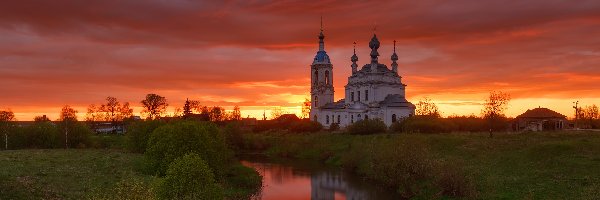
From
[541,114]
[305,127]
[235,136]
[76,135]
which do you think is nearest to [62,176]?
[76,135]

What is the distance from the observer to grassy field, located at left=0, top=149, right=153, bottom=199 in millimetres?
39688

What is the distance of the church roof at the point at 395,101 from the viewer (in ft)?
380

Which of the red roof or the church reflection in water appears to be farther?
the red roof

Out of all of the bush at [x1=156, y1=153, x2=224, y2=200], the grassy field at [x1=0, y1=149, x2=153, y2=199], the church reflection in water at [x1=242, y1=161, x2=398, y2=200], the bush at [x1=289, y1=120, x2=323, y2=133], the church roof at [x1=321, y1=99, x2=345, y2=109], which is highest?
the church roof at [x1=321, y1=99, x2=345, y2=109]

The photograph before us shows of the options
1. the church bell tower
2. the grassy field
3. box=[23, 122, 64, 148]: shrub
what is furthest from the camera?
the church bell tower

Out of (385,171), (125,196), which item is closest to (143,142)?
(385,171)

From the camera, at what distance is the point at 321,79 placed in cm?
14375

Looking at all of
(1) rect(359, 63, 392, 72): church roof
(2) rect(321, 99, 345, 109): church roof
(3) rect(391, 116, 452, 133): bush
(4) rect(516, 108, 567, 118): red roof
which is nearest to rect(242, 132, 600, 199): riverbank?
(3) rect(391, 116, 452, 133): bush

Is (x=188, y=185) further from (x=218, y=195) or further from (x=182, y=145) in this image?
(x=182, y=145)

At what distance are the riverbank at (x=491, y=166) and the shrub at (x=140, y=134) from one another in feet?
104

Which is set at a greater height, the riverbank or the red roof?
the red roof

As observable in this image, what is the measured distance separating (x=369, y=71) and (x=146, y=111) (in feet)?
209

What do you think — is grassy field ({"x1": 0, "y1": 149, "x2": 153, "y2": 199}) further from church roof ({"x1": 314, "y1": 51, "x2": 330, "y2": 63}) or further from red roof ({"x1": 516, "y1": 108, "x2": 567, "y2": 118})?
church roof ({"x1": 314, "y1": 51, "x2": 330, "y2": 63})

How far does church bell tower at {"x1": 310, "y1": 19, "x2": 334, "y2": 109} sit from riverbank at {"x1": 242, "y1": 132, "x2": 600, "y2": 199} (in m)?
60.0
